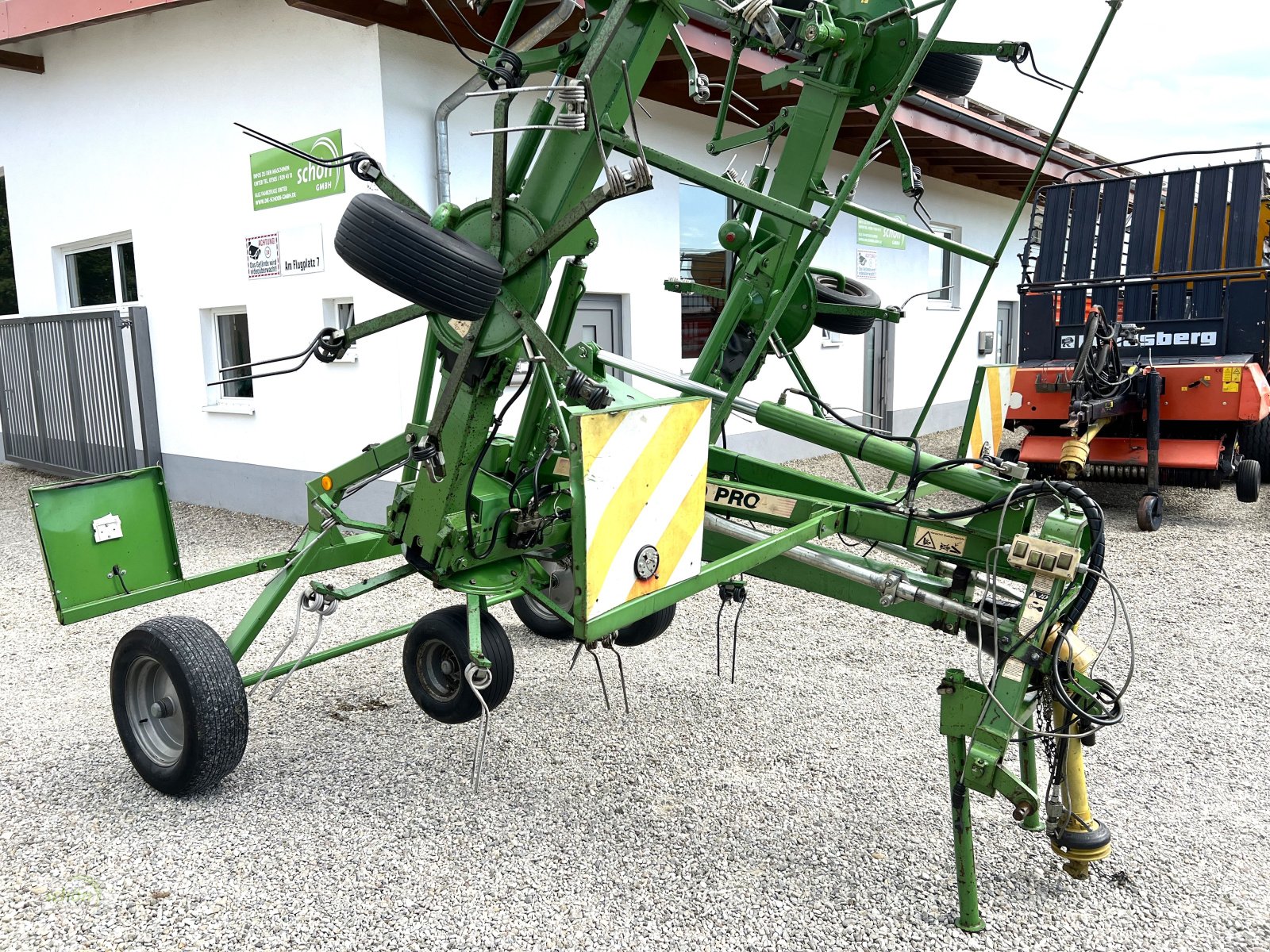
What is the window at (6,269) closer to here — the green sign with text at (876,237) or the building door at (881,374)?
the green sign with text at (876,237)

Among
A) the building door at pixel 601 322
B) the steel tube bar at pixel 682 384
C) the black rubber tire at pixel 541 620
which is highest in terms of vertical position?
the building door at pixel 601 322

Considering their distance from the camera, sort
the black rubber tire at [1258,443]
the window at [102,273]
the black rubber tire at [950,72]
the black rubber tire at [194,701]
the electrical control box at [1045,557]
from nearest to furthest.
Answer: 1. the electrical control box at [1045,557]
2. the black rubber tire at [194,701]
3. the black rubber tire at [950,72]
4. the black rubber tire at [1258,443]
5. the window at [102,273]

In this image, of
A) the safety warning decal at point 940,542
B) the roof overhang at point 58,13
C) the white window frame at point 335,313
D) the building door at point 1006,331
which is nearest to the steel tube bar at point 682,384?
the safety warning decal at point 940,542

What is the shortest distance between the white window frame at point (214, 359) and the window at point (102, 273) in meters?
1.23

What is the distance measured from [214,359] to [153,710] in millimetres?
5488

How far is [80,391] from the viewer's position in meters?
9.14

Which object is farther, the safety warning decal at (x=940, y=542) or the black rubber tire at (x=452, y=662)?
the black rubber tire at (x=452, y=662)

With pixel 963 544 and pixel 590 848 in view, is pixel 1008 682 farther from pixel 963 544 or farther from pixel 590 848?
pixel 590 848

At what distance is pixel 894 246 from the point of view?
11.7 metres

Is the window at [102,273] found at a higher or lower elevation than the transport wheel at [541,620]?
higher

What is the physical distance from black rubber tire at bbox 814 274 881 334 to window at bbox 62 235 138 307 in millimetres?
7188

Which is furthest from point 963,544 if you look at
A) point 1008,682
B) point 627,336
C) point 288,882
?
point 627,336

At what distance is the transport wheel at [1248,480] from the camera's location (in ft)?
24.7

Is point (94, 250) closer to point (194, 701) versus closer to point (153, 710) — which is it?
point (153, 710)
